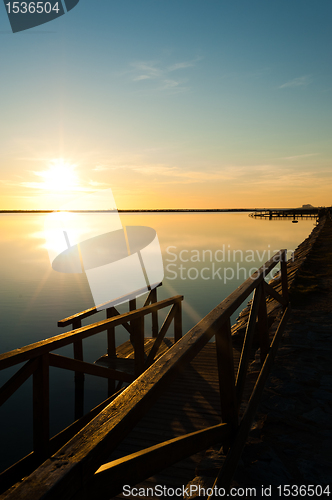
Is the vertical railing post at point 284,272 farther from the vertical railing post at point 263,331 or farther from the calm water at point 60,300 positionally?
the calm water at point 60,300

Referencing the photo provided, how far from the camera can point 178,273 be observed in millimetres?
23781

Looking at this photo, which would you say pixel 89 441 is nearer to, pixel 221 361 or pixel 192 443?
pixel 192 443

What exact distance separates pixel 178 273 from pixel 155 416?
1933 centimetres

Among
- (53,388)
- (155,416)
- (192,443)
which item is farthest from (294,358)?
(53,388)

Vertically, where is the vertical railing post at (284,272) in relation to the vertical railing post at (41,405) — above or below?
above

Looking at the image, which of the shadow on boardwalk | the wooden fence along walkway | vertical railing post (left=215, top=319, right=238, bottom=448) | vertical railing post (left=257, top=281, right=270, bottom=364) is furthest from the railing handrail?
the shadow on boardwalk

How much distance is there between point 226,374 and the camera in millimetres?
2889

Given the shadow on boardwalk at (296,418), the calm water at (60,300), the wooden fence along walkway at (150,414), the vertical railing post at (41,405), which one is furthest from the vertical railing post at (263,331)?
the calm water at (60,300)

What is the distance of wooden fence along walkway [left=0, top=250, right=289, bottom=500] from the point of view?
1360 mm

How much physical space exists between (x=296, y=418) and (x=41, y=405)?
2597 millimetres

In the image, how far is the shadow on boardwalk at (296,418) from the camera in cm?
284
